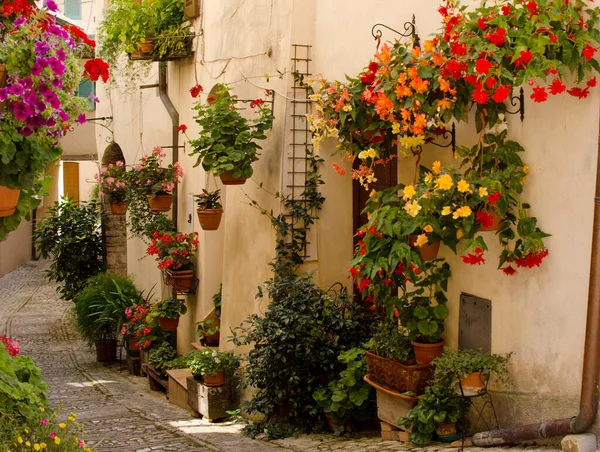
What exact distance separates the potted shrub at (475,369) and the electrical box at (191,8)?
681 cm

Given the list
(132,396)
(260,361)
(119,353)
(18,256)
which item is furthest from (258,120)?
(18,256)

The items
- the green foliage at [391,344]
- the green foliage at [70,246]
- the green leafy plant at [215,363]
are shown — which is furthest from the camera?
the green foliage at [70,246]

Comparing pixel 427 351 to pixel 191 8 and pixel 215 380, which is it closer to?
pixel 215 380

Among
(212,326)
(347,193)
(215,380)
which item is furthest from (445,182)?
(212,326)

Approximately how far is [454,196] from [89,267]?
11595 mm

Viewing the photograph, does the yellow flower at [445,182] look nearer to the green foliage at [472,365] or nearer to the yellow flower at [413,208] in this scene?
the yellow flower at [413,208]

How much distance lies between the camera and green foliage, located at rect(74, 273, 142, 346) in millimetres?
13633

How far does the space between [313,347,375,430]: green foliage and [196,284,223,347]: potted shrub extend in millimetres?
3471

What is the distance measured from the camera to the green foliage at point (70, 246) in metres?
15.8

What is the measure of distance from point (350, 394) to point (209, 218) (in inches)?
139

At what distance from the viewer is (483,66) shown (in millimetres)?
5180

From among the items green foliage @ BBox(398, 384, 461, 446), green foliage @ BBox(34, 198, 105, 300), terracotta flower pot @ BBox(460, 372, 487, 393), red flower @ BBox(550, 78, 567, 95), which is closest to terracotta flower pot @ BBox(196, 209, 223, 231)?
green foliage @ BBox(398, 384, 461, 446)

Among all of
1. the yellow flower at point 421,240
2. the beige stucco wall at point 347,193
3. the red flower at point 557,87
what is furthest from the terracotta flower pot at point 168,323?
the red flower at point 557,87

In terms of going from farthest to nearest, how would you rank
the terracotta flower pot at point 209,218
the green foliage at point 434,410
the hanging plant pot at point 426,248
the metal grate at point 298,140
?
the terracotta flower pot at point 209,218
the metal grate at point 298,140
the green foliage at point 434,410
the hanging plant pot at point 426,248
